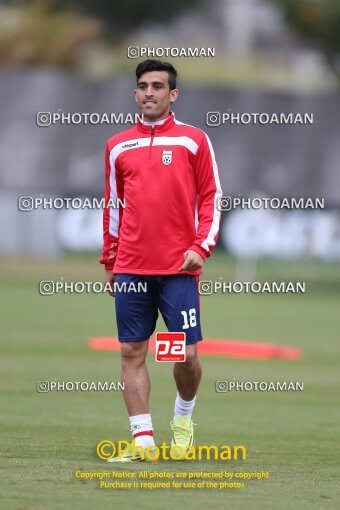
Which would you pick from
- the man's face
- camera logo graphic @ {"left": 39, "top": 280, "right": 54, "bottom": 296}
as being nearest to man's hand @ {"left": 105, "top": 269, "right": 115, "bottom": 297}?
the man's face

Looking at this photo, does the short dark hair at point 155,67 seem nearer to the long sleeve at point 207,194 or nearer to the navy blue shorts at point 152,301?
the long sleeve at point 207,194

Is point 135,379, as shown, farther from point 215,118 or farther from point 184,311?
point 215,118

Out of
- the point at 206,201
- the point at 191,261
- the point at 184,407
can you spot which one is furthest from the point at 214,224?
the point at 184,407

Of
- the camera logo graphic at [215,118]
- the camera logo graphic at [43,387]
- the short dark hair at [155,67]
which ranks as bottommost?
the camera logo graphic at [43,387]

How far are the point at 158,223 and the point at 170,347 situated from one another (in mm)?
838

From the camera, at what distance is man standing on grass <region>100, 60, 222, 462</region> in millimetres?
8430

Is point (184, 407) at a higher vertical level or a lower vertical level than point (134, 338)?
lower

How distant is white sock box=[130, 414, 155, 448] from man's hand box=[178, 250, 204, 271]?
3.42ft

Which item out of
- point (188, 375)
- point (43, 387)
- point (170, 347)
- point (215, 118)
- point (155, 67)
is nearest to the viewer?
point (170, 347)

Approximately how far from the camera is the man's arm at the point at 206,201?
8.42 meters

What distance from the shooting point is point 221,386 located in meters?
13.5

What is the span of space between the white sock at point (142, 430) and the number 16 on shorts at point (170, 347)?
0.42 meters

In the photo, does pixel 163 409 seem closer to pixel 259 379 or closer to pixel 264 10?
pixel 259 379

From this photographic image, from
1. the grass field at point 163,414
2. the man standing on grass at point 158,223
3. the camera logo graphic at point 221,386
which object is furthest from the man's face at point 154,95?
the camera logo graphic at point 221,386
